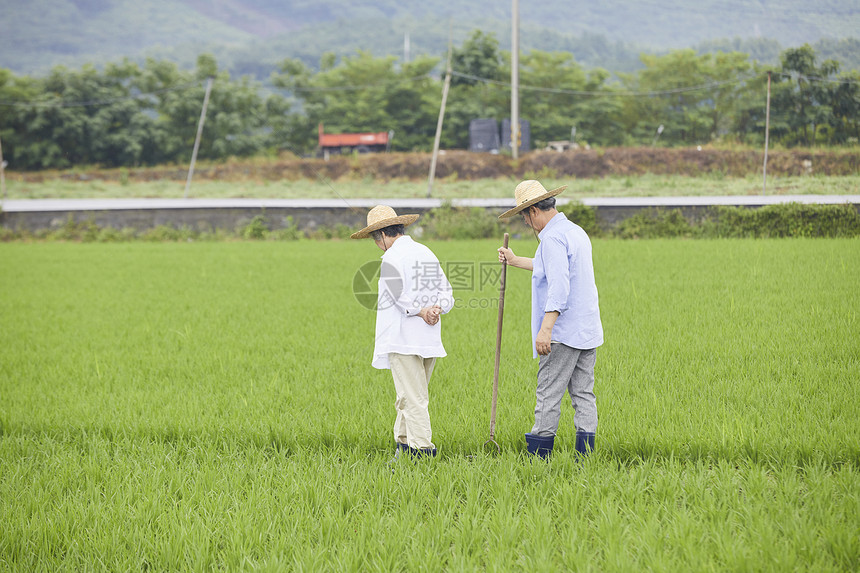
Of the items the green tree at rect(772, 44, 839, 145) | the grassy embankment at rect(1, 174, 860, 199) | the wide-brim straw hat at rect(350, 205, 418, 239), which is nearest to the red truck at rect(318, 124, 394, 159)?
the grassy embankment at rect(1, 174, 860, 199)

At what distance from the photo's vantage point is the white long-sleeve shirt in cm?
285

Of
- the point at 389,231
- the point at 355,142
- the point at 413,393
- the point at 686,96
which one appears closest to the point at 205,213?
the point at 355,142

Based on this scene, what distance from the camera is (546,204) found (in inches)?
114

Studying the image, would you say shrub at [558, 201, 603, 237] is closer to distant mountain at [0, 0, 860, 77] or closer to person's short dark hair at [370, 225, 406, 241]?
person's short dark hair at [370, 225, 406, 241]

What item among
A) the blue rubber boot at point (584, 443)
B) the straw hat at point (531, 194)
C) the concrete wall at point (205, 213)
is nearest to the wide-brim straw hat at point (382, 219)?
the straw hat at point (531, 194)

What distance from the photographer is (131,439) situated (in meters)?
3.68

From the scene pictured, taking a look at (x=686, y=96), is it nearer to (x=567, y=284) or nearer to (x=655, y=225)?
(x=655, y=225)

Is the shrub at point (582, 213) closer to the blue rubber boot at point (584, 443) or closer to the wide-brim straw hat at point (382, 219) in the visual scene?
the blue rubber boot at point (584, 443)

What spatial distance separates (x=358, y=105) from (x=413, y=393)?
30.1m

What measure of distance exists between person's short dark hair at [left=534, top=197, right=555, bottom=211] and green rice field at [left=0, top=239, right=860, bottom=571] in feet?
3.88

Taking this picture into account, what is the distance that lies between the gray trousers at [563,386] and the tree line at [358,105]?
23.1m

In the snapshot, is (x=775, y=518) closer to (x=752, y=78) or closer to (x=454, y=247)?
(x=454, y=247)

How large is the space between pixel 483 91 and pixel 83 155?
1911 centimetres

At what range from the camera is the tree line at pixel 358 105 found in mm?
26781
